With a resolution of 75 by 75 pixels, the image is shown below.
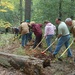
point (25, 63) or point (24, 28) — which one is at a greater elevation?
point (24, 28)

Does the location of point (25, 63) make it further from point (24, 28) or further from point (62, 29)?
point (24, 28)

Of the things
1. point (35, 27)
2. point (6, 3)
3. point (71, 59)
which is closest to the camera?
point (71, 59)

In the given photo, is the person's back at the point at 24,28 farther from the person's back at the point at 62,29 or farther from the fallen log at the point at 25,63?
the fallen log at the point at 25,63

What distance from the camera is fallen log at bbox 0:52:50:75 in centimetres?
667

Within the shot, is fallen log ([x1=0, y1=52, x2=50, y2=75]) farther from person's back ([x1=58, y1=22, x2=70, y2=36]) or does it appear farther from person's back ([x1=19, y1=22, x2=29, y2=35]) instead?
person's back ([x1=19, y1=22, x2=29, y2=35])

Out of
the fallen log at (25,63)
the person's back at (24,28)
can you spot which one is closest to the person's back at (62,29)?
the fallen log at (25,63)

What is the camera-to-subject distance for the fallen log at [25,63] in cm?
667

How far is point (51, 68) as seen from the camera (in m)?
8.05

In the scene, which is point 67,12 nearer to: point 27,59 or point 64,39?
point 64,39

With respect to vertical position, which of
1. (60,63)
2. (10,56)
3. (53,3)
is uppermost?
(53,3)

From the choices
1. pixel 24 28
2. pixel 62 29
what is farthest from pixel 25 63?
pixel 24 28

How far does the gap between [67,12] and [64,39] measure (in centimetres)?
513

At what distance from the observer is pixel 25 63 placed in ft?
22.7

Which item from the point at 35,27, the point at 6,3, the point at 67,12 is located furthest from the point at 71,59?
the point at 6,3
